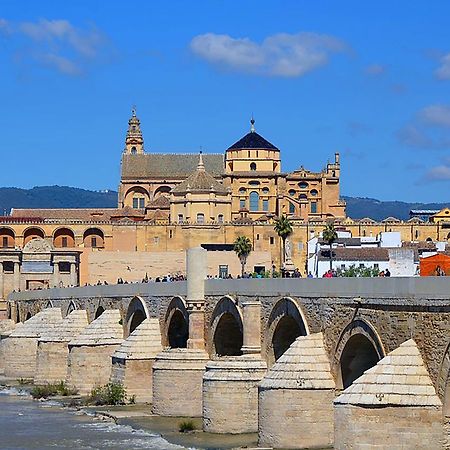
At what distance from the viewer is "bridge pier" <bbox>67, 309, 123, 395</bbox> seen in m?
56.1

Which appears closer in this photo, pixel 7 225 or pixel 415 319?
pixel 415 319

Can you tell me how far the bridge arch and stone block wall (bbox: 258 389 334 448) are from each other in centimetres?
76

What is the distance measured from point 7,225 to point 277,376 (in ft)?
288

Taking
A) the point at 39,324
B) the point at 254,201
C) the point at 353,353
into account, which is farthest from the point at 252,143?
the point at 353,353

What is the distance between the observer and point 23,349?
224ft

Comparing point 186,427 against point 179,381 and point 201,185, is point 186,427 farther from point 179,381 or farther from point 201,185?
point 201,185

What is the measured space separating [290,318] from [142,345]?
1156 cm

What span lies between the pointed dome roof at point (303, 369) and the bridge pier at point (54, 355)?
25269 millimetres

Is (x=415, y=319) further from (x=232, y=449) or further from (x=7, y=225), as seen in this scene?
(x=7, y=225)

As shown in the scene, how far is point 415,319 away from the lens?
103 ft

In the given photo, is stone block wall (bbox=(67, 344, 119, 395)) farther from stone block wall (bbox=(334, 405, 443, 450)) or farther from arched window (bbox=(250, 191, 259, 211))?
arched window (bbox=(250, 191, 259, 211))

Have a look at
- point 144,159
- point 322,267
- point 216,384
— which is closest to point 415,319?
point 216,384

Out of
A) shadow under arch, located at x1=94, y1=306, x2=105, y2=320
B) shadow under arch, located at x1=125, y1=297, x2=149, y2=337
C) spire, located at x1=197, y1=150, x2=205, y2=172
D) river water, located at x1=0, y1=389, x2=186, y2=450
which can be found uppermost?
spire, located at x1=197, y1=150, x2=205, y2=172

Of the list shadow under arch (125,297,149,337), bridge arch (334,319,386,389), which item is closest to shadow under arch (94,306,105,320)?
shadow under arch (125,297,149,337)
